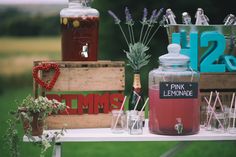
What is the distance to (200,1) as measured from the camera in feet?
19.0

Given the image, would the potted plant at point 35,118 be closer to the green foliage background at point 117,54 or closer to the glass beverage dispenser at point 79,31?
the glass beverage dispenser at point 79,31

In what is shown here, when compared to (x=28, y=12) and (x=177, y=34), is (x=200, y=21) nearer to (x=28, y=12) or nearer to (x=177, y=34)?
(x=177, y=34)

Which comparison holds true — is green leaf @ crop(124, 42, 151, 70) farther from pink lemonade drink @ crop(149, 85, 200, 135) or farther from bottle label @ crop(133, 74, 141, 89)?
pink lemonade drink @ crop(149, 85, 200, 135)

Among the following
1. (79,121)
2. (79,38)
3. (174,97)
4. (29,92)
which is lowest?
(29,92)

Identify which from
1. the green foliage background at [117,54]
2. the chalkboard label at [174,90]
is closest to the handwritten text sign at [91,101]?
the chalkboard label at [174,90]

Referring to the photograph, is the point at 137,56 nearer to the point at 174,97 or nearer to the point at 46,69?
the point at 174,97

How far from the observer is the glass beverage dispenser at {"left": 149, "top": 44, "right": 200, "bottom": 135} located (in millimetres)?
2773

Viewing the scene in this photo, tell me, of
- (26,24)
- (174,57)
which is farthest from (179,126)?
(26,24)

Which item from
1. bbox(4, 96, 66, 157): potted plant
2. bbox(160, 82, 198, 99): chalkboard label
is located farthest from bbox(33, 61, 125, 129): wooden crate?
bbox(160, 82, 198, 99): chalkboard label

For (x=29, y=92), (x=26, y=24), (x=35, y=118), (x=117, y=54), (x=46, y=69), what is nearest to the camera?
(x=35, y=118)

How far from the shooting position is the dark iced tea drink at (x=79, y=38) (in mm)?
3000

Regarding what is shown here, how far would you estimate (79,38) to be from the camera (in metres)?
3.02

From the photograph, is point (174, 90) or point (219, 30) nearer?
point (174, 90)

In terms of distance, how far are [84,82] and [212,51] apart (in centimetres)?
63
